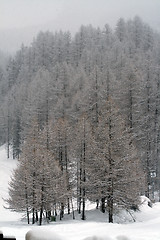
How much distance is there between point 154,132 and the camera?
40.2 metres

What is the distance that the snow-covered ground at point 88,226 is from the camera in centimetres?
378

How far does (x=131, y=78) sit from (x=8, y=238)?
107 feet

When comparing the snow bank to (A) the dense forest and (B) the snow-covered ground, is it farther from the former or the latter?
(A) the dense forest

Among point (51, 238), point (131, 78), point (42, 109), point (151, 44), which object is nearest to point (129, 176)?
point (131, 78)

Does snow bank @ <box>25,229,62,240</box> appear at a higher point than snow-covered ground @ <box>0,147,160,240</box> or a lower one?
higher

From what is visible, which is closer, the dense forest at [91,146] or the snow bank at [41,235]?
the snow bank at [41,235]

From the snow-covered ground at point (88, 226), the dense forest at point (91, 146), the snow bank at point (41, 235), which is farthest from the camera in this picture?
the dense forest at point (91, 146)

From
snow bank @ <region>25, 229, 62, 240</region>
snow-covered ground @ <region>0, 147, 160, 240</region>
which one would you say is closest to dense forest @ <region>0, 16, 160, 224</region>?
snow-covered ground @ <region>0, 147, 160, 240</region>

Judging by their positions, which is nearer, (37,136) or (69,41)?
(37,136)

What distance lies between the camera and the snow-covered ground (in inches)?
149

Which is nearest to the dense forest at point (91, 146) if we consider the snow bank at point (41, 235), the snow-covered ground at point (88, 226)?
the snow-covered ground at point (88, 226)

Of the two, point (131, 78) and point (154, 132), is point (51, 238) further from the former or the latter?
point (154, 132)

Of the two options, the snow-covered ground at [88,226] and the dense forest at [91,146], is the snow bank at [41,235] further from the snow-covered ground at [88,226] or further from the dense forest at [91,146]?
the dense forest at [91,146]

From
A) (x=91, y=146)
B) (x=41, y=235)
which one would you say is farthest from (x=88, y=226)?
(x=41, y=235)
